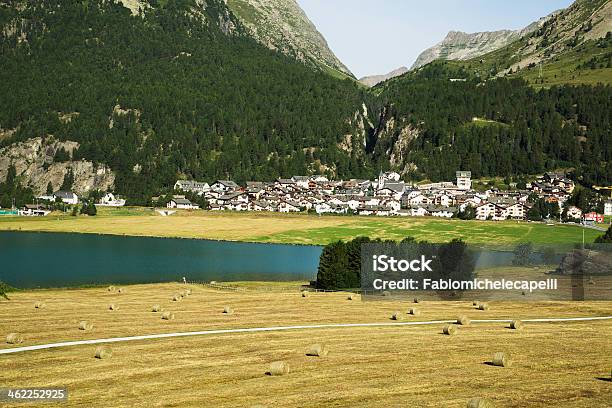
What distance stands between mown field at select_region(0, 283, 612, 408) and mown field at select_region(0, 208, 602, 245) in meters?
103

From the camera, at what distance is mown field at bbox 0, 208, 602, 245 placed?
466ft

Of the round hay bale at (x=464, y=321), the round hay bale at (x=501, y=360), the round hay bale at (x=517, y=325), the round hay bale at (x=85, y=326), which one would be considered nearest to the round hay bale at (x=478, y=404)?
the round hay bale at (x=501, y=360)

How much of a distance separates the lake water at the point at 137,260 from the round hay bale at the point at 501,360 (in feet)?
207

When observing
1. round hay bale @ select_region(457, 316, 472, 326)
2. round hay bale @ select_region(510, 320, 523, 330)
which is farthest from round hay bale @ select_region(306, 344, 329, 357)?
round hay bale @ select_region(510, 320, 523, 330)

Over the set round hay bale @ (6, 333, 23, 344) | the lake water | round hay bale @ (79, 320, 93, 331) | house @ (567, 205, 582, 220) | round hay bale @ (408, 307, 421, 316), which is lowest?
the lake water

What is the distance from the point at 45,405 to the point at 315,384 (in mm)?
7496

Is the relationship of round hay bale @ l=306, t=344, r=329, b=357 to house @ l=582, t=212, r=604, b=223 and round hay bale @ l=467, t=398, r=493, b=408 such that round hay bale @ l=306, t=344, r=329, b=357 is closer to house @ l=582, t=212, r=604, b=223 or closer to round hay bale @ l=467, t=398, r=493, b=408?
round hay bale @ l=467, t=398, r=493, b=408

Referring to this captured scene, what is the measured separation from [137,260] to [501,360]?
3596 inches

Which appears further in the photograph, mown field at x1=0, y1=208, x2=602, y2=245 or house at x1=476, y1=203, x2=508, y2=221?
house at x1=476, y1=203, x2=508, y2=221

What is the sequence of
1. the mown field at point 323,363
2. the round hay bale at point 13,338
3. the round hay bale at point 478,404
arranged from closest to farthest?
the round hay bale at point 478,404, the mown field at point 323,363, the round hay bale at point 13,338

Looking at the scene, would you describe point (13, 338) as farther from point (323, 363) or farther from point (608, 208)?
point (608, 208)

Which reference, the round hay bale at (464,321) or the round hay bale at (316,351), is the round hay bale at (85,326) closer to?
the round hay bale at (316,351)

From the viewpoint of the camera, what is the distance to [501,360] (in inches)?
893

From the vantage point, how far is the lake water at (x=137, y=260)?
8669 centimetres
